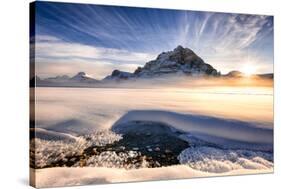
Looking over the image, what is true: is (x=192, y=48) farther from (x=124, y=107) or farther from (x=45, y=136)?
(x=45, y=136)

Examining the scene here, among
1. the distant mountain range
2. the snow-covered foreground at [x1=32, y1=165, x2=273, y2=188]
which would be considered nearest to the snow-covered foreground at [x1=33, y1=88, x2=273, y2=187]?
the snow-covered foreground at [x1=32, y1=165, x2=273, y2=188]

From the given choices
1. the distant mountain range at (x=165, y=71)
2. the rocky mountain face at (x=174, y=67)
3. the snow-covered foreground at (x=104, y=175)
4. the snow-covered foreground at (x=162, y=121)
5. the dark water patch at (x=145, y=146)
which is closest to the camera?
the snow-covered foreground at (x=104, y=175)

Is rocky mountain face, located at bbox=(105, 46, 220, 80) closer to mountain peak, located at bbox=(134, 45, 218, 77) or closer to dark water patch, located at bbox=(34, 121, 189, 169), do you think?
mountain peak, located at bbox=(134, 45, 218, 77)

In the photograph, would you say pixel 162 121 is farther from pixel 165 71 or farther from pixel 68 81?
pixel 68 81

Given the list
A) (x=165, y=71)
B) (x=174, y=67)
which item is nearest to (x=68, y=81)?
(x=165, y=71)

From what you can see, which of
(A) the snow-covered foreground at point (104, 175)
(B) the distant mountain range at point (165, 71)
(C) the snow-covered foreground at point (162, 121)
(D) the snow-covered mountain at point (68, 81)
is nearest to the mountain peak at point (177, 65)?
(B) the distant mountain range at point (165, 71)

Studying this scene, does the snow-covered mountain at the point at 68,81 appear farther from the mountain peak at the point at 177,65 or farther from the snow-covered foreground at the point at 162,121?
the mountain peak at the point at 177,65

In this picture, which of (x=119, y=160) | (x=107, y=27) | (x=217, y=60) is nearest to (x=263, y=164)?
(x=217, y=60)
